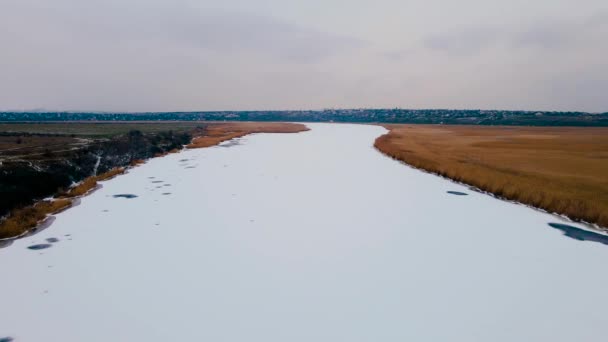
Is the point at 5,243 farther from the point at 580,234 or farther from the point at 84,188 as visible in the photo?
the point at 580,234

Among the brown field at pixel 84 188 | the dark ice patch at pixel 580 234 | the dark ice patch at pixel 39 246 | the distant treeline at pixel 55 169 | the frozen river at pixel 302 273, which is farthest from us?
the brown field at pixel 84 188

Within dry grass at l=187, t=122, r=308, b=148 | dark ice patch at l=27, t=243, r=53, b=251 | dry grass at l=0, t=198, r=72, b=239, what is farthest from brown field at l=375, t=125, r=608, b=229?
dry grass at l=187, t=122, r=308, b=148

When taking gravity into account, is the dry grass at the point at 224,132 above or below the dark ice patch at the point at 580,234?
above

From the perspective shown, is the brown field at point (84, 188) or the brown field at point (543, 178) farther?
the brown field at point (84, 188)

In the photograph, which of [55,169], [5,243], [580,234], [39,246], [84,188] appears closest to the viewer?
[39,246]

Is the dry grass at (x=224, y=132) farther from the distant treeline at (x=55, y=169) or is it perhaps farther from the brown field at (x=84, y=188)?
the brown field at (x=84, y=188)

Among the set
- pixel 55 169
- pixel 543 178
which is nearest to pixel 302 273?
pixel 543 178

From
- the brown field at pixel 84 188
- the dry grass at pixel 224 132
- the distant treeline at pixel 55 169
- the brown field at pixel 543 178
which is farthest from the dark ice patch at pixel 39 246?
the dry grass at pixel 224 132

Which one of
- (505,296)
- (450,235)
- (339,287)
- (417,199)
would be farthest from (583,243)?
(339,287)
